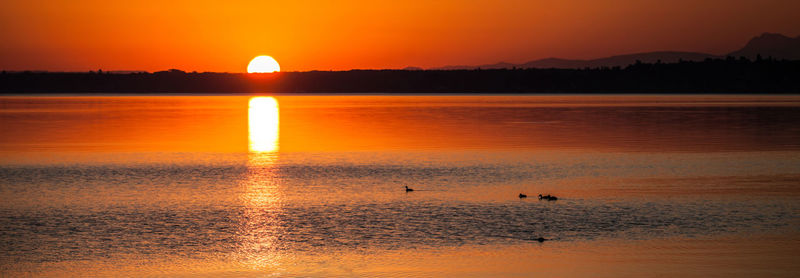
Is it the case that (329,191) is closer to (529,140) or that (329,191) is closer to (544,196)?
(544,196)

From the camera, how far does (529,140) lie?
126ft

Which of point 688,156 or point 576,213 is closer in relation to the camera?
point 576,213

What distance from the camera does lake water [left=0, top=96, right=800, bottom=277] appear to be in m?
13.7

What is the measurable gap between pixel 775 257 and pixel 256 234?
8424mm

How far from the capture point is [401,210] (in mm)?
18484

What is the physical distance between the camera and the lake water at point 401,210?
538 inches

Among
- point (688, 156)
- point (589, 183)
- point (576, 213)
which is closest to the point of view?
A: point (576, 213)

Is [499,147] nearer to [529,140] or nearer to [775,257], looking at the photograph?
[529,140]

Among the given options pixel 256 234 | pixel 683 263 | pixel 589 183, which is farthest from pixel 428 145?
pixel 683 263

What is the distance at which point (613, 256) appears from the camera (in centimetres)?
1412

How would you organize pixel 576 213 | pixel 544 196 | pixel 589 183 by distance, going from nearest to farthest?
pixel 576 213 < pixel 544 196 < pixel 589 183

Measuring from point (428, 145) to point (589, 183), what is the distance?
1357 cm

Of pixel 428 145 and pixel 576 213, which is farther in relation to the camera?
pixel 428 145

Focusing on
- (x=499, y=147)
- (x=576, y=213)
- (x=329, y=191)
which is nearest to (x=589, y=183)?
(x=576, y=213)
